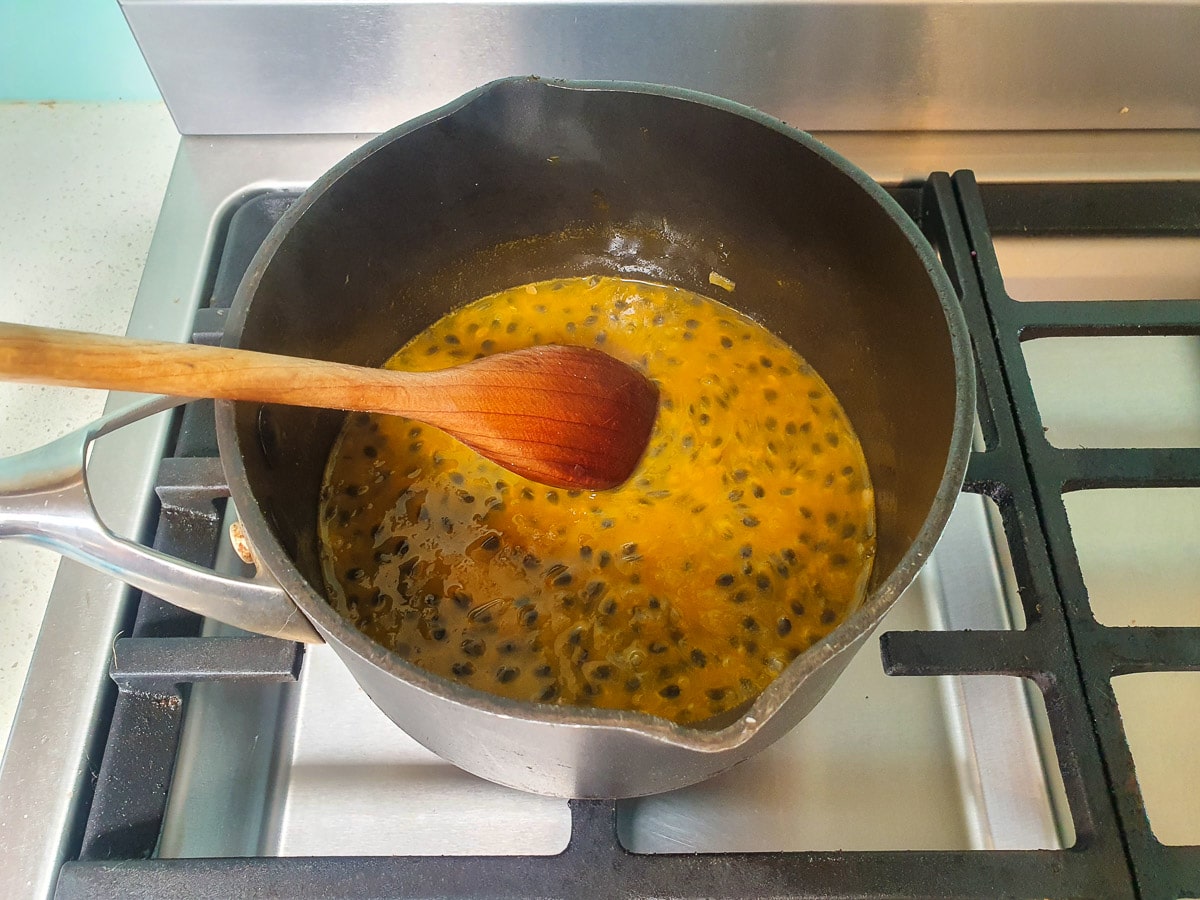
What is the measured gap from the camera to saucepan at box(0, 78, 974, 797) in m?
0.55

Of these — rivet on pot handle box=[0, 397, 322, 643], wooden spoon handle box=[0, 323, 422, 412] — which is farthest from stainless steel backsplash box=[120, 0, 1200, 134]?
rivet on pot handle box=[0, 397, 322, 643]

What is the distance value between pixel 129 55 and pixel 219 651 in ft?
2.68

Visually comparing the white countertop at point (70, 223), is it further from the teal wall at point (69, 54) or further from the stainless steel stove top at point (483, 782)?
the stainless steel stove top at point (483, 782)

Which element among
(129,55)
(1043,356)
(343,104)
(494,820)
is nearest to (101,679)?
(494,820)

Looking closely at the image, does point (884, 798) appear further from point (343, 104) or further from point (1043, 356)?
point (343, 104)

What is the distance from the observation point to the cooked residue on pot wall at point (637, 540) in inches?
32.2

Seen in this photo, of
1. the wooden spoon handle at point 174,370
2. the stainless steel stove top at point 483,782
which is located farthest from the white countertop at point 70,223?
the wooden spoon handle at point 174,370

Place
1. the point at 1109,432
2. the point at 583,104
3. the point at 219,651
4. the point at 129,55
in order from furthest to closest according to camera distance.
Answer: the point at 129,55 → the point at 1109,432 → the point at 583,104 → the point at 219,651

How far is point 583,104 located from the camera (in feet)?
2.76

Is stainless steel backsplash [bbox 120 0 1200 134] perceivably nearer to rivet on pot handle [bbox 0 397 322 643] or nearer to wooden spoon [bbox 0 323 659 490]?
wooden spoon [bbox 0 323 659 490]

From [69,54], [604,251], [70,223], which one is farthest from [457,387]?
[69,54]

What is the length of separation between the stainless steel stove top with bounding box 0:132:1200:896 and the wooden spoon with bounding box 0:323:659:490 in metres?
0.28

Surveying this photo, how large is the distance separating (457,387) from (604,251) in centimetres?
35

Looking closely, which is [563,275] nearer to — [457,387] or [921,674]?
[457,387]
